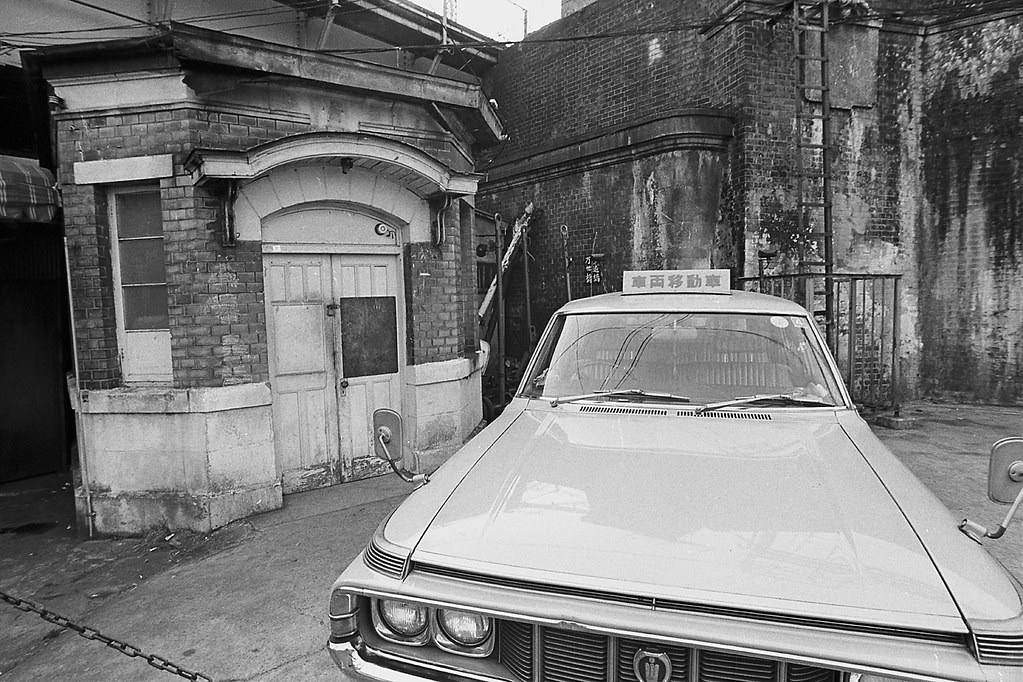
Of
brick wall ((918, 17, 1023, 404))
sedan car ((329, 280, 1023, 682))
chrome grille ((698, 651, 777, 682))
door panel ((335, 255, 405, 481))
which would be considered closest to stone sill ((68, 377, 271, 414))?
door panel ((335, 255, 405, 481))

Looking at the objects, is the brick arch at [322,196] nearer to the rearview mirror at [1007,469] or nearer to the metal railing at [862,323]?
the metal railing at [862,323]

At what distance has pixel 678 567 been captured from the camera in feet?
5.82

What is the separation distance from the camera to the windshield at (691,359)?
10.2 ft

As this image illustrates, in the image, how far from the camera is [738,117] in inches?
332

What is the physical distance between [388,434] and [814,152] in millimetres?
8436

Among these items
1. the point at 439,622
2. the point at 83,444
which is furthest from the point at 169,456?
the point at 439,622

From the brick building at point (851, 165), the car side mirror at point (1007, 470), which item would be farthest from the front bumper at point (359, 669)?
the brick building at point (851, 165)

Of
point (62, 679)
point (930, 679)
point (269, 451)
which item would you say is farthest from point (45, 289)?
point (930, 679)

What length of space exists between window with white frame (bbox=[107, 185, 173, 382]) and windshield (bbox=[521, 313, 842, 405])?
13.0 feet

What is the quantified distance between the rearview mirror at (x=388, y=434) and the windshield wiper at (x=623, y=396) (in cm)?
86

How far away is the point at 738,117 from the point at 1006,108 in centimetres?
434

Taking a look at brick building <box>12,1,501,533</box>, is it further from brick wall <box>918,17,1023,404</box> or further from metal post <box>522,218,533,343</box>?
brick wall <box>918,17,1023,404</box>

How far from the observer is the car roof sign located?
12.5 ft

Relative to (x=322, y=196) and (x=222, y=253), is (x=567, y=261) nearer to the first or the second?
(x=322, y=196)
